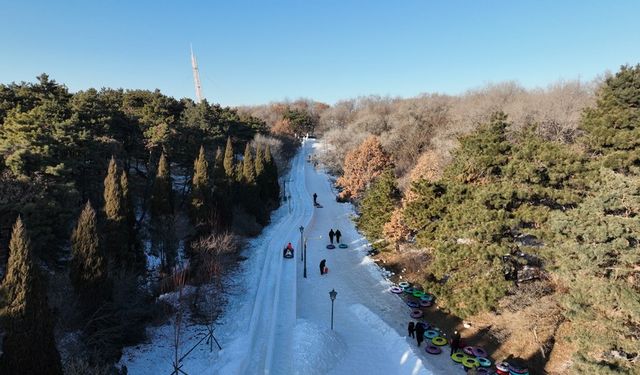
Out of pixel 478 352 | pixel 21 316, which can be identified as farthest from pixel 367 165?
pixel 21 316

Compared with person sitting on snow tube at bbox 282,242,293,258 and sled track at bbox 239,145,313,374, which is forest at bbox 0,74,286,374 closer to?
sled track at bbox 239,145,313,374

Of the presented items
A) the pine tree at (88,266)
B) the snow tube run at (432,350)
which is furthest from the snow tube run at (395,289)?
the pine tree at (88,266)

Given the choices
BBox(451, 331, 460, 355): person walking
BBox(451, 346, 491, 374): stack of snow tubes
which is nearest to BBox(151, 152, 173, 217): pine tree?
BBox(451, 331, 460, 355): person walking

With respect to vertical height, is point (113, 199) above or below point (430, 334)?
above

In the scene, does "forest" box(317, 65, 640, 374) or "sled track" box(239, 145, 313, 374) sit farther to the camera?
"sled track" box(239, 145, 313, 374)

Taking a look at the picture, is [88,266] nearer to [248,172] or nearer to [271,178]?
[248,172]

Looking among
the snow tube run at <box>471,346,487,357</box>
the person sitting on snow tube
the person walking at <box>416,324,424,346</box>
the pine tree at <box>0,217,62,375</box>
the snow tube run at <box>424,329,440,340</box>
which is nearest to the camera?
the pine tree at <box>0,217,62,375</box>

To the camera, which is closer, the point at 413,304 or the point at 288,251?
the point at 413,304
